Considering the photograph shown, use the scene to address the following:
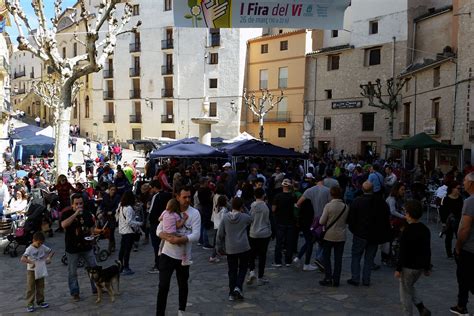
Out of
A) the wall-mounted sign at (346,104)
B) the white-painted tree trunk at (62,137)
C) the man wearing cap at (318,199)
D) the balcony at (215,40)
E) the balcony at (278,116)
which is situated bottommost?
the man wearing cap at (318,199)

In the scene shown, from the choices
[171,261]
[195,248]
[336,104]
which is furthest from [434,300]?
[336,104]

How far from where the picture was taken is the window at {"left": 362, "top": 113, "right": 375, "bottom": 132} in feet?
105

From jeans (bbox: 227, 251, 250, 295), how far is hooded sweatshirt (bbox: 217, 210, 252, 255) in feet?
0.29

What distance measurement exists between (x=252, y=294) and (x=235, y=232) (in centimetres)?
103

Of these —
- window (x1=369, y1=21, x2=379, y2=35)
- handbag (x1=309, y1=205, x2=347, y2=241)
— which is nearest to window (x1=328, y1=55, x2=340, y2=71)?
window (x1=369, y1=21, x2=379, y2=35)

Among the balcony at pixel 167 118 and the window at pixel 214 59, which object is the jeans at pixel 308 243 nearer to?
the window at pixel 214 59

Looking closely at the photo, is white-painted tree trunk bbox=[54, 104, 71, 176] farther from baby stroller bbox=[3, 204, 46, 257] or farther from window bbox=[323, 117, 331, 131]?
window bbox=[323, 117, 331, 131]

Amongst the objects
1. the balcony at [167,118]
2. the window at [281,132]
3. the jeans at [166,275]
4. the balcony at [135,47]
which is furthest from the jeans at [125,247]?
the balcony at [135,47]

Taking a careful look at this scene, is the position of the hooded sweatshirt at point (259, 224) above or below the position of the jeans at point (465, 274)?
above

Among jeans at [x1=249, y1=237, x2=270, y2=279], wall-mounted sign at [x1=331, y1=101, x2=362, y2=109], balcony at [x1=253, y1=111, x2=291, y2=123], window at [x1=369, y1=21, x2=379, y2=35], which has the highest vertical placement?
window at [x1=369, y1=21, x2=379, y2=35]

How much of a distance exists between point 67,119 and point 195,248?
7.46 meters

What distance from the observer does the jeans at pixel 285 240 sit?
7497 mm

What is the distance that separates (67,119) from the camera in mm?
14383

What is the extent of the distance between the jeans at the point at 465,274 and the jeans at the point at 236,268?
2.60m
